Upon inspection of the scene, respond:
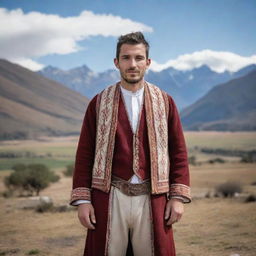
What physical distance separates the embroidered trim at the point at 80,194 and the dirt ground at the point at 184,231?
5110 mm

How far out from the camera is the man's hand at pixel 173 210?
2.75 m

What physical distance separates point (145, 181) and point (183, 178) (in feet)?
0.99

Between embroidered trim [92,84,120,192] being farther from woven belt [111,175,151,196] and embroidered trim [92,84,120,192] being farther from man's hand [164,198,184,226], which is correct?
man's hand [164,198,184,226]

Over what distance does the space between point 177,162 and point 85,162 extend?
0.69 meters

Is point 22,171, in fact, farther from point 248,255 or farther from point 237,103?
point 237,103

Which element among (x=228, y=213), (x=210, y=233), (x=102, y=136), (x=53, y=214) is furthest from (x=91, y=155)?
(x=53, y=214)

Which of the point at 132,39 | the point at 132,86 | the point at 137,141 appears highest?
the point at 132,39

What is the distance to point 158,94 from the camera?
9.73ft

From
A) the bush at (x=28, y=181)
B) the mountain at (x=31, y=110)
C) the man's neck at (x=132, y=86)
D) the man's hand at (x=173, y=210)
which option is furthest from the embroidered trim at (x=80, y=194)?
the mountain at (x=31, y=110)

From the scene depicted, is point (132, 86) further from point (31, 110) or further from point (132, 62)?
point (31, 110)

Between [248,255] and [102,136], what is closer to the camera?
[102,136]

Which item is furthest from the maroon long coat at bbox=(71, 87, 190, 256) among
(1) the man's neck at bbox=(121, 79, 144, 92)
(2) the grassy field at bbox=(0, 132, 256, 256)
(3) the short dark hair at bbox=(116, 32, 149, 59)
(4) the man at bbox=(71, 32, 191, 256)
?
(2) the grassy field at bbox=(0, 132, 256, 256)

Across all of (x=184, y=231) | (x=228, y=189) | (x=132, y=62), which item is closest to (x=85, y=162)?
(x=132, y=62)

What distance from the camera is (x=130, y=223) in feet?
8.95
